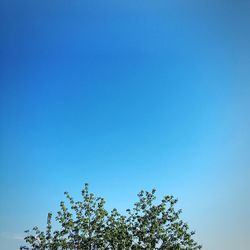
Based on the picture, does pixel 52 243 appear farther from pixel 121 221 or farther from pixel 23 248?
pixel 121 221

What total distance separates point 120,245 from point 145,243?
2952mm

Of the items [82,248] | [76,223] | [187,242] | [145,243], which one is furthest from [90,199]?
[187,242]

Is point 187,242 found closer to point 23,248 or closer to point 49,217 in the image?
point 49,217

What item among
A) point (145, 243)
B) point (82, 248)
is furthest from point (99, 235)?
point (145, 243)

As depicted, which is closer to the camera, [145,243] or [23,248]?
[145,243]

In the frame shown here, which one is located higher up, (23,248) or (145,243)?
(23,248)

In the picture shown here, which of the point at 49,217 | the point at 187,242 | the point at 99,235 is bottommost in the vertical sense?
the point at 187,242

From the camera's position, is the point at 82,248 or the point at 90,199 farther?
the point at 90,199

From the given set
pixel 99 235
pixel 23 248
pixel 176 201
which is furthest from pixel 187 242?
pixel 23 248

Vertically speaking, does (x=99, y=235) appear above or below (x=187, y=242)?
above

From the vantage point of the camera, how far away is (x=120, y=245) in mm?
36750

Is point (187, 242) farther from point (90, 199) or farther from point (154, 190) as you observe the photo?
point (90, 199)

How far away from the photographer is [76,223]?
37.4 meters

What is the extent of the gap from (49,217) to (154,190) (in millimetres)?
13178
